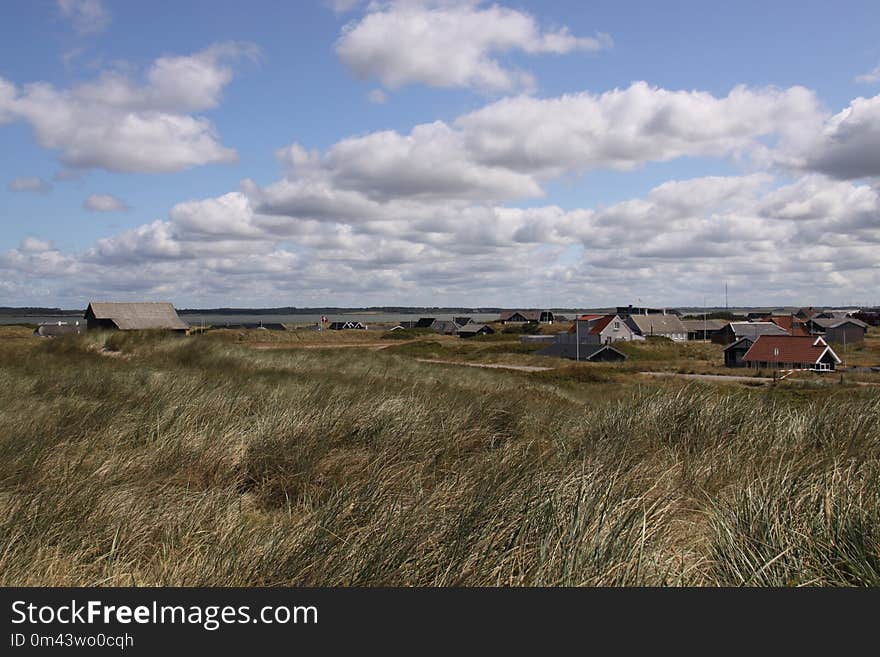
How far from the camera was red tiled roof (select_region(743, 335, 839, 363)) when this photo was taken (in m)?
56.8

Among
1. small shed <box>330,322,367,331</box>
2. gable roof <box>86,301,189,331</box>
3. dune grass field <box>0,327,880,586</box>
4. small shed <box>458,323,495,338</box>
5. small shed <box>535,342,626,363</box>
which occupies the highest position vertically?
gable roof <box>86,301,189,331</box>

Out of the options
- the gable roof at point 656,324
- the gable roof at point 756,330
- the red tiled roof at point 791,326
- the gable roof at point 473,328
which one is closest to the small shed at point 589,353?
the gable roof at point 756,330

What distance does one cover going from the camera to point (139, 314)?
61.1 metres

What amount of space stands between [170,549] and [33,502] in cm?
129

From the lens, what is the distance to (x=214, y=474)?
7105 mm

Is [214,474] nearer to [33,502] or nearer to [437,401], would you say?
[33,502]

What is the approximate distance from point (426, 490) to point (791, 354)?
60384 mm

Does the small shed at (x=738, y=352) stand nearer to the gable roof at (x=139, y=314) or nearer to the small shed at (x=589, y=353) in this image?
the small shed at (x=589, y=353)

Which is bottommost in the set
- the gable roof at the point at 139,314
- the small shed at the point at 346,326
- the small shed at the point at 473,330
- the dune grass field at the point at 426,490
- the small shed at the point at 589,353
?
the small shed at the point at 589,353

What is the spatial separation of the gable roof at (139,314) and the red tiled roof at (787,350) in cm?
4996

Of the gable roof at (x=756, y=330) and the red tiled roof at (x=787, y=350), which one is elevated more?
the gable roof at (x=756, y=330)

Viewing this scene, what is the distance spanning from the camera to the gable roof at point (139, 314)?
59.1 metres

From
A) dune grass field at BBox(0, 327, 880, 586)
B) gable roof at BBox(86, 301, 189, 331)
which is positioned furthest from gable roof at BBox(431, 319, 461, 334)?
dune grass field at BBox(0, 327, 880, 586)

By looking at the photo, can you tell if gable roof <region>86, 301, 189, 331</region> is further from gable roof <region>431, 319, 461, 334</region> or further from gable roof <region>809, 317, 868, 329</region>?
gable roof <region>809, 317, 868, 329</region>
